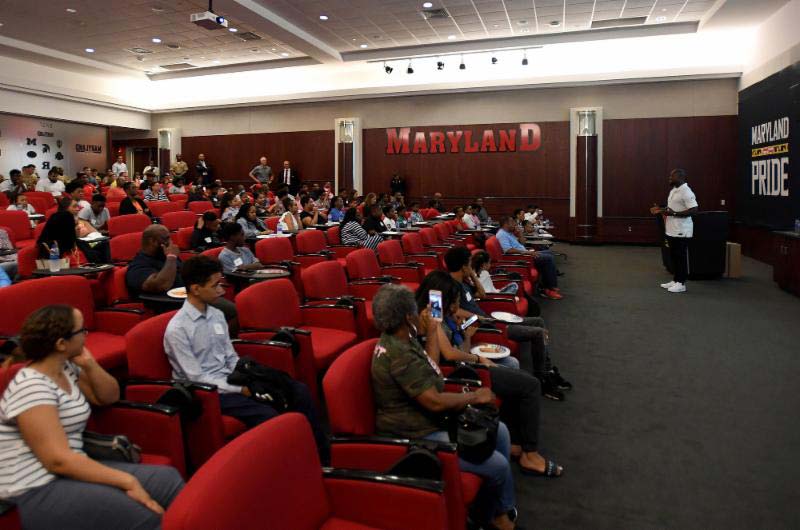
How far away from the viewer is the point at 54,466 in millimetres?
1857

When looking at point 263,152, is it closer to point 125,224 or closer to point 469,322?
point 125,224

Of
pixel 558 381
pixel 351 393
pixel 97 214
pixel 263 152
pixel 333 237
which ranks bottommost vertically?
pixel 558 381

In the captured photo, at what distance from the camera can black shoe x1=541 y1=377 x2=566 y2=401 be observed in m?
4.13

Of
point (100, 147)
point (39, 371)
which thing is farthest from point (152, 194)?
point (39, 371)

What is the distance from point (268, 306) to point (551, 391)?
2.08 metres

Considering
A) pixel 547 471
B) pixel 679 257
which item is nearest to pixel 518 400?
pixel 547 471

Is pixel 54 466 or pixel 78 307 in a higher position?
pixel 78 307

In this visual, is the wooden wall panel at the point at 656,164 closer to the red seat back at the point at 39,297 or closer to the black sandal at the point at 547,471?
the black sandal at the point at 547,471

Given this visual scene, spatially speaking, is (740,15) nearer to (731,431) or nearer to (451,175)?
(451,175)

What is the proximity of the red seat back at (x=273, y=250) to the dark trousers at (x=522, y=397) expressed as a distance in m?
3.63

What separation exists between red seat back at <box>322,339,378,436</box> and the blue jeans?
282 mm

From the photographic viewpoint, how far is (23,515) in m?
1.81

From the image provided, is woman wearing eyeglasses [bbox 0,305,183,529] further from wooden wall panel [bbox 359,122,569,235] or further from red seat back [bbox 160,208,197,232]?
wooden wall panel [bbox 359,122,569,235]

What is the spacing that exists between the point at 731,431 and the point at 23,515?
3.69 meters
